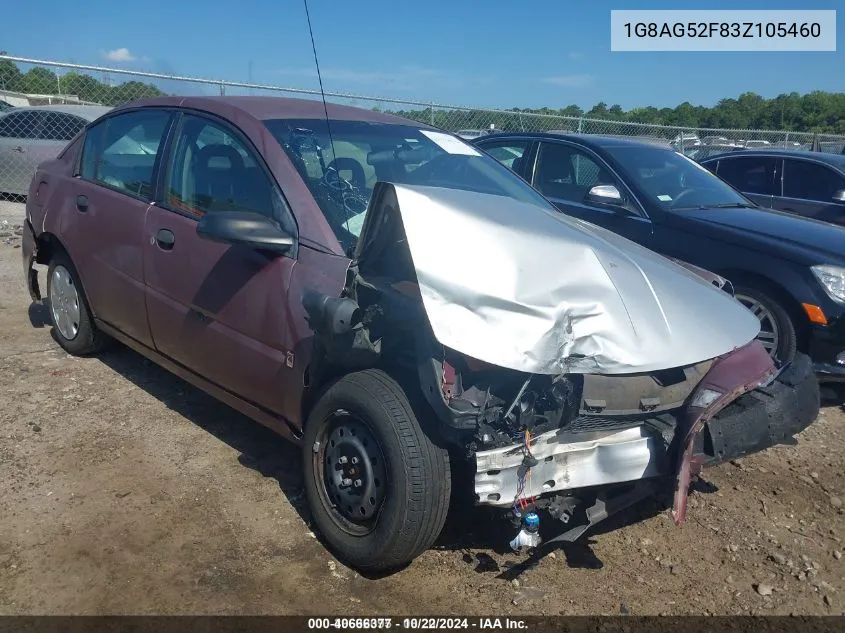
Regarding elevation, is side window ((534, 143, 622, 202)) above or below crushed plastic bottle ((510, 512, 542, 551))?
above

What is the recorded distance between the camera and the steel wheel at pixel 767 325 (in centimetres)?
499

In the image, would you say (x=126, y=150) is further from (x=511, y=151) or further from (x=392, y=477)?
(x=511, y=151)

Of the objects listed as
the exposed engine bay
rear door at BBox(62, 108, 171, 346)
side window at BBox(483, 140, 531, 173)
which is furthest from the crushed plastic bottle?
side window at BBox(483, 140, 531, 173)

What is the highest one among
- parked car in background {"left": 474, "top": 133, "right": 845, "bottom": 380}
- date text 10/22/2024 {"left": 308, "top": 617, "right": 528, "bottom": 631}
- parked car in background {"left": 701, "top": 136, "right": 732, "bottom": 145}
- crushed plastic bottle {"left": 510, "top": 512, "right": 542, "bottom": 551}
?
parked car in background {"left": 701, "top": 136, "right": 732, "bottom": 145}

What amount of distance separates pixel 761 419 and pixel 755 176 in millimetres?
6137

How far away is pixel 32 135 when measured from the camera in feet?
33.7

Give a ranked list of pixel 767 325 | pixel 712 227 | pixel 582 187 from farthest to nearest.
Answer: pixel 582 187 → pixel 712 227 → pixel 767 325

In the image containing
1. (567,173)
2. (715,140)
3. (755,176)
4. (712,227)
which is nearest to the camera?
(712,227)

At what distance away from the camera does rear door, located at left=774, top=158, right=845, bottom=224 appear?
7590 mm

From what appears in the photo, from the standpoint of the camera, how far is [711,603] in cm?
291

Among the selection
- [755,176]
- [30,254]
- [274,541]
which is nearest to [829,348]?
[274,541]

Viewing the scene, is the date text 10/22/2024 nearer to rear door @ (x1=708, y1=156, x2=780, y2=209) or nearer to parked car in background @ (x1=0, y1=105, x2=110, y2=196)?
rear door @ (x1=708, y1=156, x2=780, y2=209)

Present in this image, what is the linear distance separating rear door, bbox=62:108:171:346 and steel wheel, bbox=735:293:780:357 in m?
3.82

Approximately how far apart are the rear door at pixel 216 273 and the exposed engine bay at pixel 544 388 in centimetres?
50
